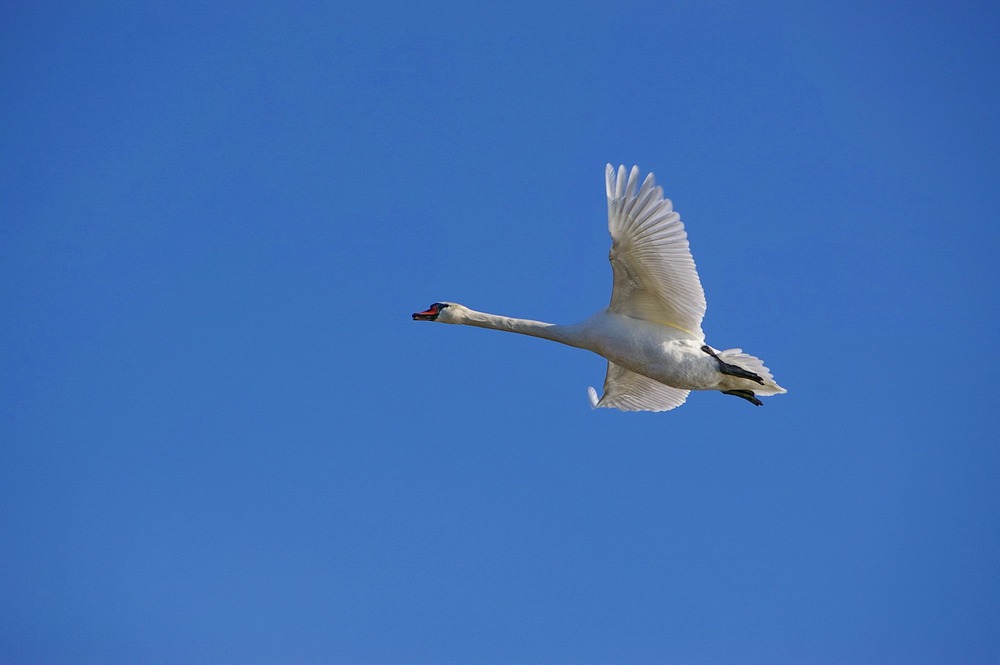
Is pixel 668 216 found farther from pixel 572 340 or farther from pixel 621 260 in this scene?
pixel 572 340

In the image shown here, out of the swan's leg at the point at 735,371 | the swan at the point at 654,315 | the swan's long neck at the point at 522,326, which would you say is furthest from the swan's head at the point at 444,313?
the swan's leg at the point at 735,371

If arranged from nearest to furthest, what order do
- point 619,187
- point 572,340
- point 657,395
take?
point 619,187 → point 572,340 → point 657,395

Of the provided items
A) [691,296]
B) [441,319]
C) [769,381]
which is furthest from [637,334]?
[441,319]

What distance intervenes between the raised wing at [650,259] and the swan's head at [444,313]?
2.51 meters

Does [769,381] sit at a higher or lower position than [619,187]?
lower

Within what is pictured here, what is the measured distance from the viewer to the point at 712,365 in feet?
54.5

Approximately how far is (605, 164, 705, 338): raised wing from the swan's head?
2515mm

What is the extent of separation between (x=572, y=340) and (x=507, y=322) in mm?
1178

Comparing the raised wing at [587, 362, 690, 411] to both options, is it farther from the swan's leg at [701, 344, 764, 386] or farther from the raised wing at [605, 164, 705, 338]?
the swan's leg at [701, 344, 764, 386]

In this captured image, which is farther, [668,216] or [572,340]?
[572,340]

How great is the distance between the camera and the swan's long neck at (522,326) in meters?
17.3

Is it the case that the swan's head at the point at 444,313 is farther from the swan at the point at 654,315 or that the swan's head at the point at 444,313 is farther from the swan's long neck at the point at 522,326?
the swan at the point at 654,315

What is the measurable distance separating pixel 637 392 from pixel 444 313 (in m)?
3.43

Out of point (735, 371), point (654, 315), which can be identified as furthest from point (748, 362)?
point (654, 315)
